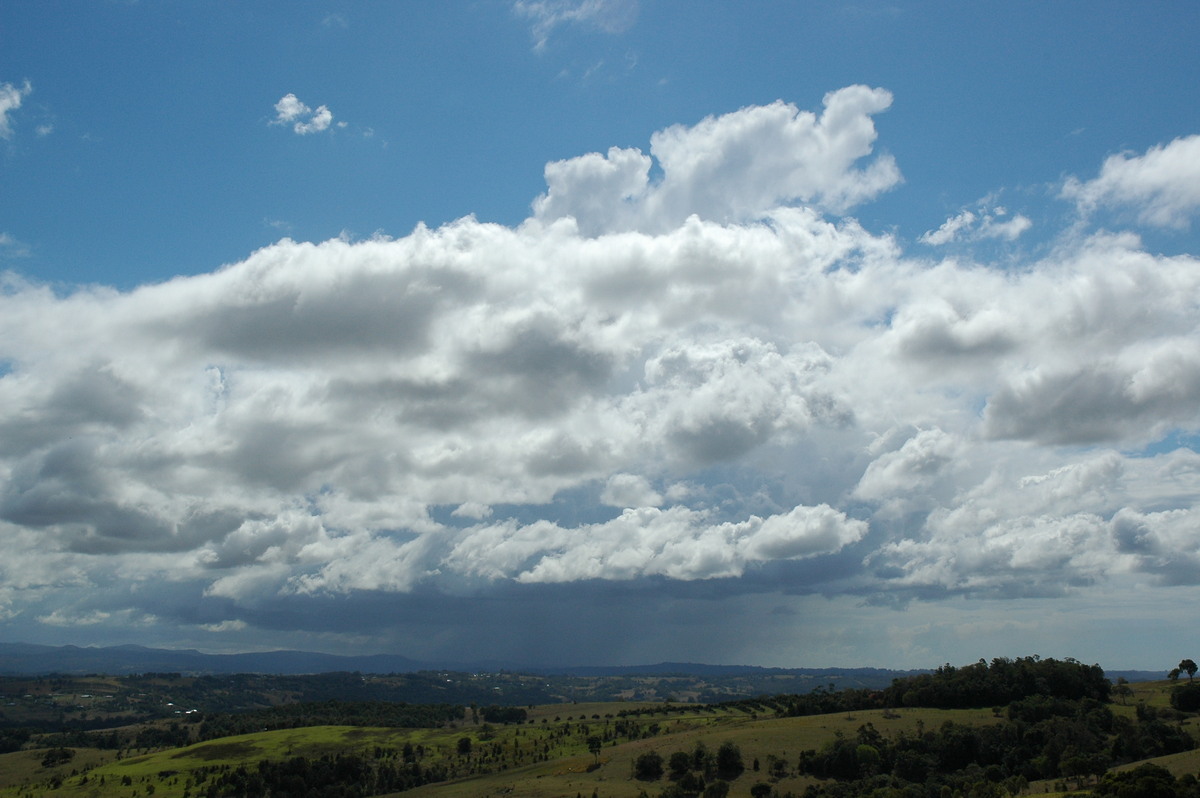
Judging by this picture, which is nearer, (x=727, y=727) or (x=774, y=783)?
(x=774, y=783)

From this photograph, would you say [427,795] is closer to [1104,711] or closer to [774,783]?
[774,783]

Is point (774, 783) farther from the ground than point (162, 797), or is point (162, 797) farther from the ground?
point (774, 783)

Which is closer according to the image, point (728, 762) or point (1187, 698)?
point (728, 762)

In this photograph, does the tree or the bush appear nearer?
the tree

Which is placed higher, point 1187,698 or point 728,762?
point 1187,698

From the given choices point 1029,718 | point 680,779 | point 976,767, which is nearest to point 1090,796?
point 976,767

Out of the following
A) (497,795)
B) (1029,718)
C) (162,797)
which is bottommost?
(162,797)

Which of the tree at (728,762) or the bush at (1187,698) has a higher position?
the bush at (1187,698)

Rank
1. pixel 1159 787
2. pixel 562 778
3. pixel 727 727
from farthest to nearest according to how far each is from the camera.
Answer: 1. pixel 727 727
2. pixel 562 778
3. pixel 1159 787

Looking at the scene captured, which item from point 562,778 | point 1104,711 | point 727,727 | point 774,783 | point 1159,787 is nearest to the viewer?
point 1159,787

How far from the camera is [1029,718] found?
17800 centimetres

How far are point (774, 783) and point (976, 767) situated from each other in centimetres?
3690

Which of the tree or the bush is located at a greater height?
the bush

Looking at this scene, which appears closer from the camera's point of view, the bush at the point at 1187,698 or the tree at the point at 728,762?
the tree at the point at 728,762
